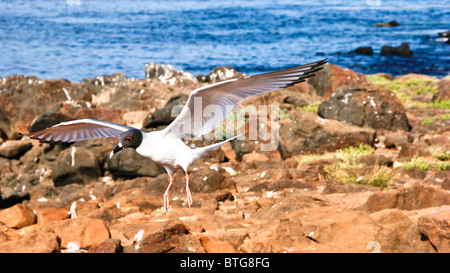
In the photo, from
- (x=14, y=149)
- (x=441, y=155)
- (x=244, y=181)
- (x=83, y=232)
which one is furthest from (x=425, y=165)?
(x=14, y=149)

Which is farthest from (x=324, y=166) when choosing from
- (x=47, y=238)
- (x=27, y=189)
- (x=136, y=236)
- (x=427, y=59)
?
(x=427, y=59)

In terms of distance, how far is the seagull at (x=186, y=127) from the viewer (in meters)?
2.66

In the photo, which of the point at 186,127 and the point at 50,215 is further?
Answer: the point at 50,215

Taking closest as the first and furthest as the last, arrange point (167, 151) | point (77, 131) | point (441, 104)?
point (167, 151) → point (77, 131) → point (441, 104)

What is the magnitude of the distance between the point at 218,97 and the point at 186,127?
30 cm

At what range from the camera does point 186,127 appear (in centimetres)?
303

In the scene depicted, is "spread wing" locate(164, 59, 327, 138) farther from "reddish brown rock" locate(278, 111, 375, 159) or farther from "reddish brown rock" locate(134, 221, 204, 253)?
"reddish brown rock" locate(278, 111, 375, 159)

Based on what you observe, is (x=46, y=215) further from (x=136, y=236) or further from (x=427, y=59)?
(x=427, y=59)

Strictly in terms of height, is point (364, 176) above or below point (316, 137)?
above

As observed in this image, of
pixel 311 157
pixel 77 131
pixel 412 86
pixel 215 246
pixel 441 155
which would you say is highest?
pixel 77 131

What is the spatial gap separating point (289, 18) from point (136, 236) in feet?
231

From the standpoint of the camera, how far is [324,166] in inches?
498

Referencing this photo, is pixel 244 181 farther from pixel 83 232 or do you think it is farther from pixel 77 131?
pixel 77 131

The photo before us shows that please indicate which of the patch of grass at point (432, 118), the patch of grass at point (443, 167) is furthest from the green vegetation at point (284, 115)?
the patch of grass at point (443, 167)
